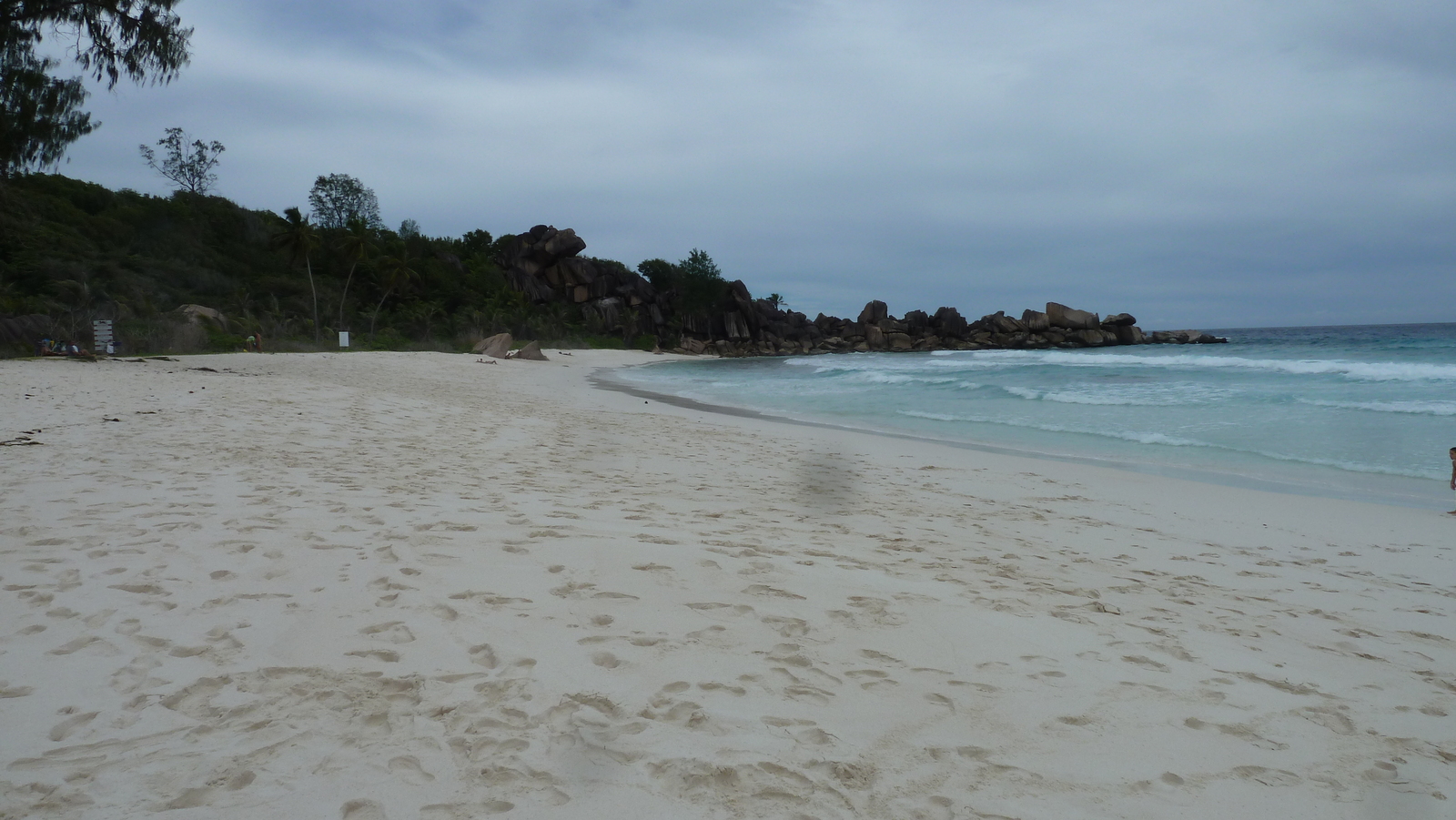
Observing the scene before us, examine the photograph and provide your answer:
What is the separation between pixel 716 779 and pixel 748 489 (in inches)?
174

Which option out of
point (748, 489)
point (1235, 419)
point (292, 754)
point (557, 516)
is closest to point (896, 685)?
point (292, 754)

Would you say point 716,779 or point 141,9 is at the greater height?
point 141,9

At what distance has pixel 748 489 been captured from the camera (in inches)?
256

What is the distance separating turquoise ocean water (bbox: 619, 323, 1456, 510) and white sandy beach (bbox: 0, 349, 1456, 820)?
11.1 feet

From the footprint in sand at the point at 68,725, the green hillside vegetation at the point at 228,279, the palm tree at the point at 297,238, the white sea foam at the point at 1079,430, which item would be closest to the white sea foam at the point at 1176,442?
the white sea foam at the point at 1079,430

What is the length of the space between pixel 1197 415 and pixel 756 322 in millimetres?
62395

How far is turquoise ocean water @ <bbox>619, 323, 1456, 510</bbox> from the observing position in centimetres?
909

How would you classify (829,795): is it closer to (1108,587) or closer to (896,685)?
(896,685)

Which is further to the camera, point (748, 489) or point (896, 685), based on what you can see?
point (748, 489)

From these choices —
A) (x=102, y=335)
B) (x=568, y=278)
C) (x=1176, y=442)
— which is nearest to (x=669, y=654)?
(x=1176, y=442)

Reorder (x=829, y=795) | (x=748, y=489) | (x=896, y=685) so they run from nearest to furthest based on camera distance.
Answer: (x=829, y=795) < (x=896, y=685) < (x=748, y=489)

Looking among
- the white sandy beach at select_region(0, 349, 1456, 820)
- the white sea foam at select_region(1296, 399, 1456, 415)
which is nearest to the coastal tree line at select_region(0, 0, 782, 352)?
the white sandy beach at select_region(0, 349, 1456, 820)

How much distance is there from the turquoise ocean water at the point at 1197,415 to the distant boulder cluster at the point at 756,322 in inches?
1706

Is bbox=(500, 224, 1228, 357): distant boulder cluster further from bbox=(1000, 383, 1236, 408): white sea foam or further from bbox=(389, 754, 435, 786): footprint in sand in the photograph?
bbox=(389, 754, 435, 786): footprint in sand
